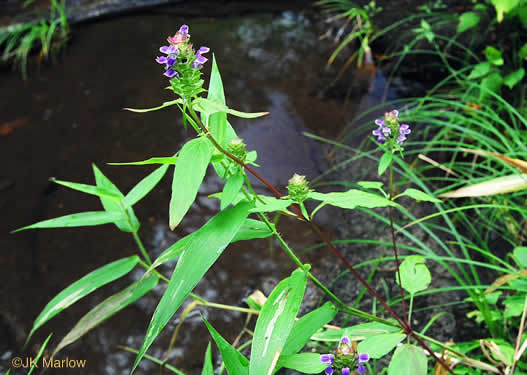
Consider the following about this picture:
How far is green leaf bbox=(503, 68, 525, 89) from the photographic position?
222 cm

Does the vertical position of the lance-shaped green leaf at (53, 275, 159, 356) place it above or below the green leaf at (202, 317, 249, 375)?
below

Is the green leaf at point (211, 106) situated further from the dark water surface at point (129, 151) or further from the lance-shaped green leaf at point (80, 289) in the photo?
the dark water surface at point (129, 151)

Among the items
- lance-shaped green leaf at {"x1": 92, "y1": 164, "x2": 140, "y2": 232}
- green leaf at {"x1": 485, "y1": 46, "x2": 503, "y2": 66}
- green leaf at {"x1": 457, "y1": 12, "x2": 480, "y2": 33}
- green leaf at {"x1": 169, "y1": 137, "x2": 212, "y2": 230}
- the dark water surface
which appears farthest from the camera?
green leaf at {"x1": 457, "y1": 12, "x2": 480, "y2": 33}

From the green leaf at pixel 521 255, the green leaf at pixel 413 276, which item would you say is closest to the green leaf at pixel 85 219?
the green leaf at pixel 413 276

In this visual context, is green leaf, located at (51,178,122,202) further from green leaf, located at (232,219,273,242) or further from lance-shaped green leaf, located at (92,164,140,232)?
green leaf, located at (232,219,273,242)

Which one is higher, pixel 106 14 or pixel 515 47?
pixel 106 14

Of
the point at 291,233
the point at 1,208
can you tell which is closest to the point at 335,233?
the point at 291,233

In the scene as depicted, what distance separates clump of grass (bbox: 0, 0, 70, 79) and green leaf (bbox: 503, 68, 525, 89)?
121 inches

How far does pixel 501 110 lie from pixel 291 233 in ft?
4.14

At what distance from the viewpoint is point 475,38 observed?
2.69 metres

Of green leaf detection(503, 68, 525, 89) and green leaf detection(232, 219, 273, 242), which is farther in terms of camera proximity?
green leaf detection(503, 68, 525, 89)

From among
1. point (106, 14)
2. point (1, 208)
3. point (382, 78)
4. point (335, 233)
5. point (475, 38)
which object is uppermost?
point (106, 14)

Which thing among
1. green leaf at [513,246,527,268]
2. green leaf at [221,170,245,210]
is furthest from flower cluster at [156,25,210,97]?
green leaf at [513,246,527,268]

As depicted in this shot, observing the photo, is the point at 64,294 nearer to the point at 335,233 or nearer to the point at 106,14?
the point at 335,233
